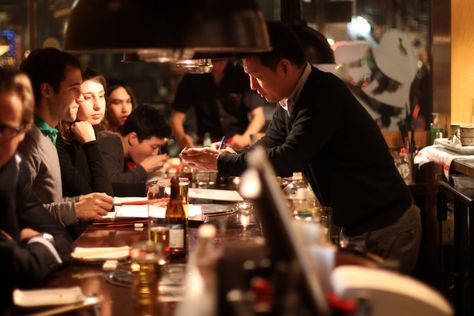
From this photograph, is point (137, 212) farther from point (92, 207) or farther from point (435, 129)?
point (435, 129)

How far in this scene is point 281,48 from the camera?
3.52 meters

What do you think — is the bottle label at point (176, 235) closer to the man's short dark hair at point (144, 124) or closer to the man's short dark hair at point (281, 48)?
the man's short dark hair at point (281, 48)

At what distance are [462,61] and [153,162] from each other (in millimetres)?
2626

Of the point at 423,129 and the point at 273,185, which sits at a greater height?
the point at 273,185

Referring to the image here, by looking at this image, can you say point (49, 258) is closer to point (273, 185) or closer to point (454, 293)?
point (273, 185)

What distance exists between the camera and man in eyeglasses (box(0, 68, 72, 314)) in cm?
240

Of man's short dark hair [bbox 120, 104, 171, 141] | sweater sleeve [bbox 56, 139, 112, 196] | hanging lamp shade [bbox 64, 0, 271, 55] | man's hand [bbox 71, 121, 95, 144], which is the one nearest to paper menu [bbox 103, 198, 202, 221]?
sweater sleeve [bbox 56, 139, 112, 196]

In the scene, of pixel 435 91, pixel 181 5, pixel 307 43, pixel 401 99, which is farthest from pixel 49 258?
pixel 401 99

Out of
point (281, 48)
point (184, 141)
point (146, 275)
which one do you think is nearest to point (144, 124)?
point (184, 141)

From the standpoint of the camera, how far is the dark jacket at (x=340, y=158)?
11.3 ft

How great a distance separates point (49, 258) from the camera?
253cm

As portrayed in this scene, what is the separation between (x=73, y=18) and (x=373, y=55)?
5621 millimetres

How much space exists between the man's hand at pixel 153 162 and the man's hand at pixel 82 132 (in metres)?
1.09

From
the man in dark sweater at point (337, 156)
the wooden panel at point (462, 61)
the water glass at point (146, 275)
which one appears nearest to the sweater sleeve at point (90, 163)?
the man in dark sweater at point (337, 156)
